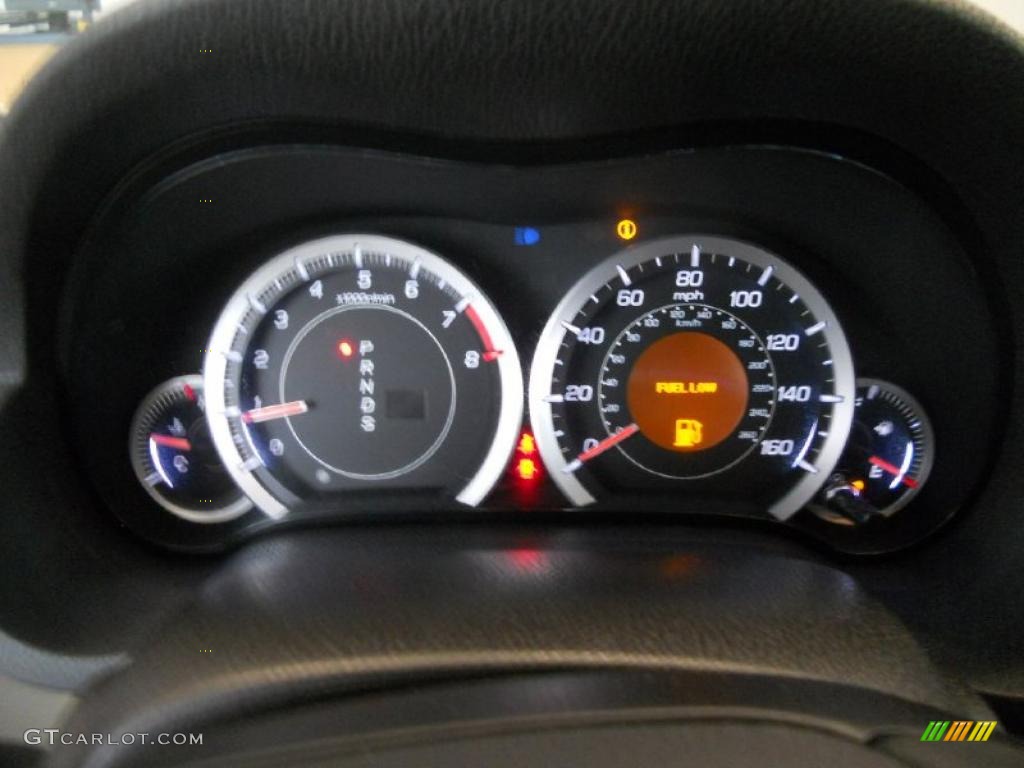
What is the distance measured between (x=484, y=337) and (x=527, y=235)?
0.17 meters

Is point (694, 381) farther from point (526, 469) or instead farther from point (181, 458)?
point (181, 458)

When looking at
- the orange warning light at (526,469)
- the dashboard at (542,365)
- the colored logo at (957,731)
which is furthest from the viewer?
the orange warning light at (526,469)

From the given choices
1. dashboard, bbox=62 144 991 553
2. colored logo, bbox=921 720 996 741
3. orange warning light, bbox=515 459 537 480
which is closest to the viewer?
colored logo, bbox=921 720 996 741

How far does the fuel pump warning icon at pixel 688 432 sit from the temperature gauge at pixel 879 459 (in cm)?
22

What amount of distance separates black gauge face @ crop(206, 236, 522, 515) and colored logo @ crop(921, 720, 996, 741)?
2.33 feet

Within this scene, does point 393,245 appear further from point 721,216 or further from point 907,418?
point 907,418

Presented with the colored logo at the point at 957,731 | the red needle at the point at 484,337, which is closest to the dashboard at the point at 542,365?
the red needle at the point at 484,337

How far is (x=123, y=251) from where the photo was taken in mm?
1245

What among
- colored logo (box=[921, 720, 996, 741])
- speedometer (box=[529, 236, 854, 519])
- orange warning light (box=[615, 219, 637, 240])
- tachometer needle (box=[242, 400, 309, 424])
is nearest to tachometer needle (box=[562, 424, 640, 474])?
speedometer (box=[529, 236, 854, 519])

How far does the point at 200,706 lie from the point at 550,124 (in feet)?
2.57

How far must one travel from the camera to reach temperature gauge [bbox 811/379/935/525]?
4.54ft

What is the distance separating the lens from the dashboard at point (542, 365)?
1.32m

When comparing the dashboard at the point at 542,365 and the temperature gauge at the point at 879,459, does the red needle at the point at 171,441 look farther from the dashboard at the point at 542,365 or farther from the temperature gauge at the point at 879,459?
the temperature gauge at the point at 879,459

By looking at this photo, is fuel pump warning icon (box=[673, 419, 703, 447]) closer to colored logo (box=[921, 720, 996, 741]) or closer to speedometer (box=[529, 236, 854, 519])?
speedometer (box=[529, 236, 854, 519])
